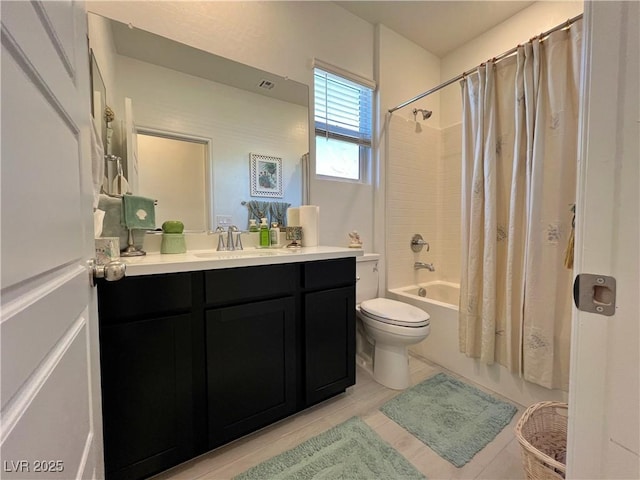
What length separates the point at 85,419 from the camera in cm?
58

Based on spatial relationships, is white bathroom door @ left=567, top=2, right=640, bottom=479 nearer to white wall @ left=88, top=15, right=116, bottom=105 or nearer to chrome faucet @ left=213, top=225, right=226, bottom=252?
chrome faucet @ left=213, top=225, right=226, bottom=252

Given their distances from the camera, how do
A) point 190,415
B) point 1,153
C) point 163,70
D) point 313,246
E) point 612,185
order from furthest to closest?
point 313,246 < point 163,70 < point 190,415 < point 612,185 < point 1,153

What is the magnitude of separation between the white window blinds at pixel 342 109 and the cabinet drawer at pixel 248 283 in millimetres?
1202

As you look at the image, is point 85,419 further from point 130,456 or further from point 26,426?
point 130,456

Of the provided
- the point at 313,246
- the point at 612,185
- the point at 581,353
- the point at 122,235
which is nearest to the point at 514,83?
the point at 313,246

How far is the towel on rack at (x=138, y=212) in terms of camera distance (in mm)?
1312

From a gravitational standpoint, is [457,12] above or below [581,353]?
above

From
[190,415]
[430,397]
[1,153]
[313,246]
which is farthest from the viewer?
[313,246]

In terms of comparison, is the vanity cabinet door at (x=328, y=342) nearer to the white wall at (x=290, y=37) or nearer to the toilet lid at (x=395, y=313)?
the toilet lid at (x=395, y=313)

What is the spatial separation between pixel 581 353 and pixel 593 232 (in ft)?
0.65

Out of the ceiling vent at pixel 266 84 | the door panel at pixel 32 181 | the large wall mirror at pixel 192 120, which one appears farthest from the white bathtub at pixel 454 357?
the door panel at pixel 32 181

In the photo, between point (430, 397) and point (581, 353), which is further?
point (430, 397)

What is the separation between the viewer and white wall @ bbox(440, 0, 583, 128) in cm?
192

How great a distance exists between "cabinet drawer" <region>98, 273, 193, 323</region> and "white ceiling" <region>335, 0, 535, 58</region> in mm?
2274
